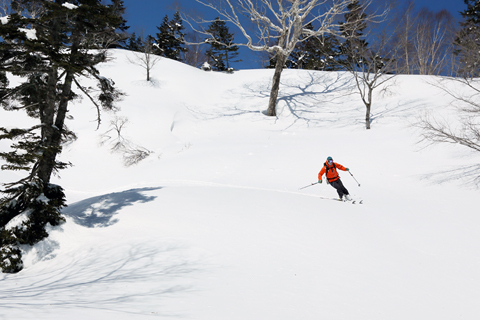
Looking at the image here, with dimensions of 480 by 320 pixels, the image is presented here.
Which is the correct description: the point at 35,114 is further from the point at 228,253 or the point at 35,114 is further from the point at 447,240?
the point at 447,240

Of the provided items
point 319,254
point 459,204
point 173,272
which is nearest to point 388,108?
point 459,204

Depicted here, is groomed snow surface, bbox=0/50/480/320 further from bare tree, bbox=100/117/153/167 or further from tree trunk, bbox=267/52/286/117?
tree trunk, bbox=267/52/286/117

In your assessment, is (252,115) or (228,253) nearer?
(228,253)

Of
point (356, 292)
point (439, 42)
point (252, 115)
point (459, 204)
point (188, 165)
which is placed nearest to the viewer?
point (356, 292)

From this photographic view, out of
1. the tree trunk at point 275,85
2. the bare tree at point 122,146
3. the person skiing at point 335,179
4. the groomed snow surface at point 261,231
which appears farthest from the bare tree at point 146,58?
the person skiing at point 335,179

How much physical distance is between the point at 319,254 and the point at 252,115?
619 inches

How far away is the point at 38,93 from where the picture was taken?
680cm

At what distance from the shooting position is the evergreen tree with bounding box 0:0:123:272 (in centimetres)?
579

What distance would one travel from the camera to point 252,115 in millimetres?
20094

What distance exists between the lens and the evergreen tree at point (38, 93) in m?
5.79

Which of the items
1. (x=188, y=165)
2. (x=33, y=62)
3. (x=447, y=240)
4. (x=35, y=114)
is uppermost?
(x=33, y=62)

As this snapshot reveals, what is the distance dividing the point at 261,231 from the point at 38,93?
655cm

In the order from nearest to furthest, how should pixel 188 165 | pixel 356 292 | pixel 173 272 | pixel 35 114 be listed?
pixel 356 292 < pixel 173 272 < pixel 35 114 < pixel 188 165

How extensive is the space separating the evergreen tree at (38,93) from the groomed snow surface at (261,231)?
1.80 feet
